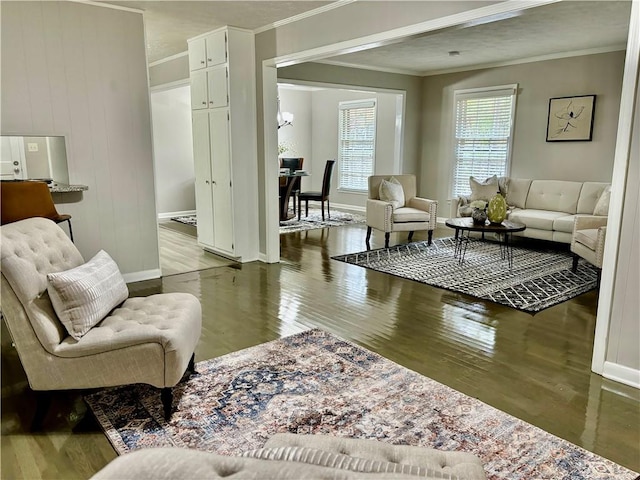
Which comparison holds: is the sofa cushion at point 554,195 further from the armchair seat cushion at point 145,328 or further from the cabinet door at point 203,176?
the armchair seat cushion at point 145,328

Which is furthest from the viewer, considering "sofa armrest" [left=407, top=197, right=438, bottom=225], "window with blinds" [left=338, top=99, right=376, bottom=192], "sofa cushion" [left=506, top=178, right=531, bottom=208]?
"window with blinds" [left=338, top=99, right=376, bottom=192]

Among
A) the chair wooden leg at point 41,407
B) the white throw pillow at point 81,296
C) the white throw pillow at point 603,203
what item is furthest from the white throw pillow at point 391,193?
the chair wooden leg at point 41,407

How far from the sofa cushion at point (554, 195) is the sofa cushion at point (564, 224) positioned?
1.40 ft

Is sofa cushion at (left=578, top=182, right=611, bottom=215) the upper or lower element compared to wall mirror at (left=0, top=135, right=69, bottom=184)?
lower

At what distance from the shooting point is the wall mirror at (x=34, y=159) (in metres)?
4.00

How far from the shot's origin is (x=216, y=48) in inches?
207

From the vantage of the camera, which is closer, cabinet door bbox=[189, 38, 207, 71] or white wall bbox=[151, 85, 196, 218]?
cabinet door bbox=[189, 38, 207, 71]

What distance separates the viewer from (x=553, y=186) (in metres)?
6.37

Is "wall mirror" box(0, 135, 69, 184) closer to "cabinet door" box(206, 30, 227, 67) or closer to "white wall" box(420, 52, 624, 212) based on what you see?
"cabinet door" box(206, 30, 227, 67)

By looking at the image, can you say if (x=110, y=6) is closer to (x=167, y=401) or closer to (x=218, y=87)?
(x=218, y=87)

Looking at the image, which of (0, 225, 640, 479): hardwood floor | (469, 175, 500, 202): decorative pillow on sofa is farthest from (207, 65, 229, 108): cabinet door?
(469, 175, 500, 202): decorative pillow on sofa

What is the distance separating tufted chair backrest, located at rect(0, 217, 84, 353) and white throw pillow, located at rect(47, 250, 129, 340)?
0.19 feet

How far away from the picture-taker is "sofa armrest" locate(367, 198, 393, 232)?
6062 millimetres

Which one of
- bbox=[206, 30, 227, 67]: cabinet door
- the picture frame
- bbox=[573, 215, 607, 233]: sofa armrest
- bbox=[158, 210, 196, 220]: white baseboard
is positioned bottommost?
bbox=[158, 210, 196, 220]: white baseboard
